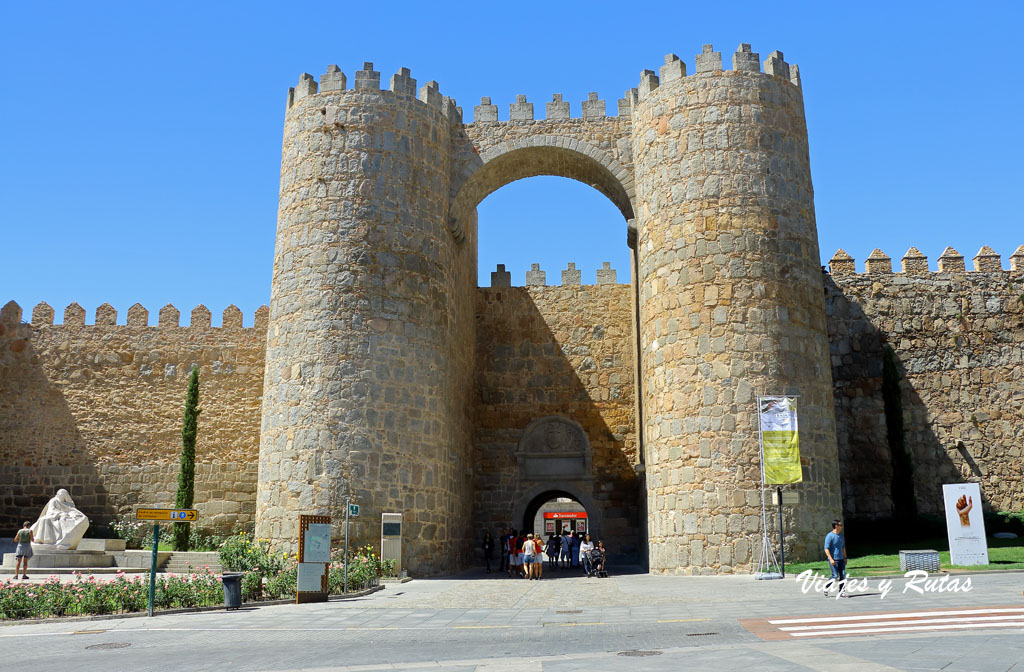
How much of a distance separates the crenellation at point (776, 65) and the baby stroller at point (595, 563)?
39.5ft

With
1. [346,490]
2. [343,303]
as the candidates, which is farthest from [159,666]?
[343,303]

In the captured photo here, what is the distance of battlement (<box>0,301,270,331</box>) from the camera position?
26.1 meters

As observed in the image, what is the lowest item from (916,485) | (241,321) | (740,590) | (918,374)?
(740,590)

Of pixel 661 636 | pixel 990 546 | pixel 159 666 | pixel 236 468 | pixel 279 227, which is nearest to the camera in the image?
pixel 159 666

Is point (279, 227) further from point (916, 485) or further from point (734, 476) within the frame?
point (916, 485)

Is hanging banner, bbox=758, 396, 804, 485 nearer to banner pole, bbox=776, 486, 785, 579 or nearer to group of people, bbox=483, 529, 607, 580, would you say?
banner pole, bbox=776, 486, 785, 579

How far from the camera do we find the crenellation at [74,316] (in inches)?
1034

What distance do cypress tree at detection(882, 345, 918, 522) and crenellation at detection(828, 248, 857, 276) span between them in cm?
243

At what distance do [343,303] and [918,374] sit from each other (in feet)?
51.3

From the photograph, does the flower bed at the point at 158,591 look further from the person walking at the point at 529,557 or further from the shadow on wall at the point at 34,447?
the shadow on wall at the point at 34,447

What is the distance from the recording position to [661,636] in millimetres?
9289

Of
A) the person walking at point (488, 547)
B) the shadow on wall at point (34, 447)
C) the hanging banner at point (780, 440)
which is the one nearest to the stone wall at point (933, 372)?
the hanging banner at point (780, 440)

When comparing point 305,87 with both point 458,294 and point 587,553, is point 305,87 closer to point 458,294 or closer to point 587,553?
point 458,294

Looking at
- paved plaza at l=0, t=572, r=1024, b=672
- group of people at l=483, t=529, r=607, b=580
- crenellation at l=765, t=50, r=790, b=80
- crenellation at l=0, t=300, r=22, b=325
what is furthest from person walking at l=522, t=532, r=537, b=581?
crenellation at l=0, t=300, r=22, b=325
